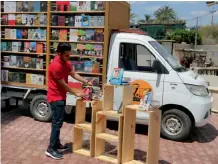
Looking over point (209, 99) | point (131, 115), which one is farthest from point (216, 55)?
point (131, 115)

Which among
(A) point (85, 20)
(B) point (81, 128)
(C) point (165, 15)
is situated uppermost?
(C) point (165, 15)

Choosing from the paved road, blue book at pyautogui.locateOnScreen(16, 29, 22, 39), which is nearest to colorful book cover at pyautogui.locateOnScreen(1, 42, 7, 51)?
blue book at pyautogui.locateOnScreen(16, 29, 22, 39)

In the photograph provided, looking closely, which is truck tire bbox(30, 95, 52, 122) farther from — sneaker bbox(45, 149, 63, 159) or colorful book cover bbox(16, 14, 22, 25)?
sneaker bbox(45, 149, 63, 159)

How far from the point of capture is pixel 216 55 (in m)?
25.8

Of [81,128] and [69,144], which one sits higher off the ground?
[81,128]

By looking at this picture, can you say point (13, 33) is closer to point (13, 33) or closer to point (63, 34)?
point (13, 33)

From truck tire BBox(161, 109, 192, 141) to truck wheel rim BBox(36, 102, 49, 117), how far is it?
2.85 m

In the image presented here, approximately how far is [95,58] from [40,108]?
75.6 inches

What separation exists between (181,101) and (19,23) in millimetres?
4305

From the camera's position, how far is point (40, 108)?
26.1 ft

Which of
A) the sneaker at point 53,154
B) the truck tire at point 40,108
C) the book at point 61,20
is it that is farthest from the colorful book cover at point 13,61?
the sneaker at point 53,154

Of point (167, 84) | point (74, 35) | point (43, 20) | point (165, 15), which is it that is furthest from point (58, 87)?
point (165, 15)

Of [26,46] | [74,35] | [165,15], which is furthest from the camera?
[165,15]

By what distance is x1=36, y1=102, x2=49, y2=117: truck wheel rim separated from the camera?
25.9ft
